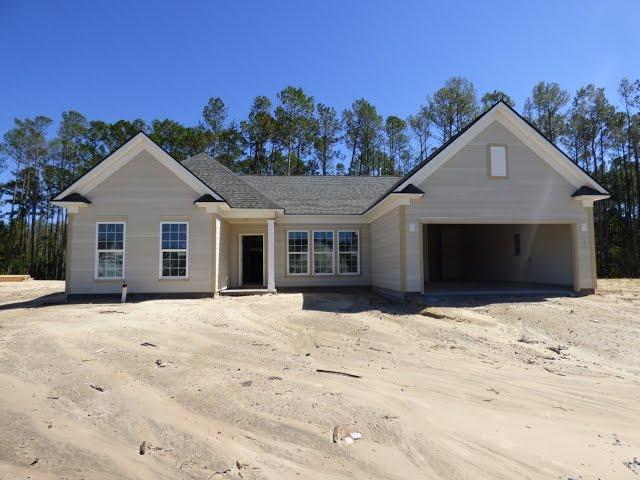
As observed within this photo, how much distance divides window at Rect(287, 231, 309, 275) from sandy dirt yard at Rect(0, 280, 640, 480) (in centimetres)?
732

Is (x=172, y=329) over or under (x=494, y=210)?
under

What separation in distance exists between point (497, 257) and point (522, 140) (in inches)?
309

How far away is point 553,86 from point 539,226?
23.7 metres

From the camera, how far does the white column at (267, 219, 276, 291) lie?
15.6 metres

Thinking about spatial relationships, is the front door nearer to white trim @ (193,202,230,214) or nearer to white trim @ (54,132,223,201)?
white trim @ (193,202,230,214)

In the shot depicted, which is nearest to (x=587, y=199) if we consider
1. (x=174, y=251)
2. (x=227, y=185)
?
(x=227, y=185)

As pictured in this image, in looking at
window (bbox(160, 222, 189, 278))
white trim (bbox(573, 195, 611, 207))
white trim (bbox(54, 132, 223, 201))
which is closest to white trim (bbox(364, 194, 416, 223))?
white trim (bbox(573, 195, 611, 207))

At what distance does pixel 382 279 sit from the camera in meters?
15.3

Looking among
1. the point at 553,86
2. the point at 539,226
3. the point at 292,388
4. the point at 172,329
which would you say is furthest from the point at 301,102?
the point at 292,388

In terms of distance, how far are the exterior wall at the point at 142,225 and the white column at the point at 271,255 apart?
244 centimetres

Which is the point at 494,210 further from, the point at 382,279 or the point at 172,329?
the point at 172,329

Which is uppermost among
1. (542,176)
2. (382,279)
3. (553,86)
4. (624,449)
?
(553,86)

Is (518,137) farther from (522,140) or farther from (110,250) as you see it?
(110,250)

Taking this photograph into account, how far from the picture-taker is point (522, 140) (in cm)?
1378
